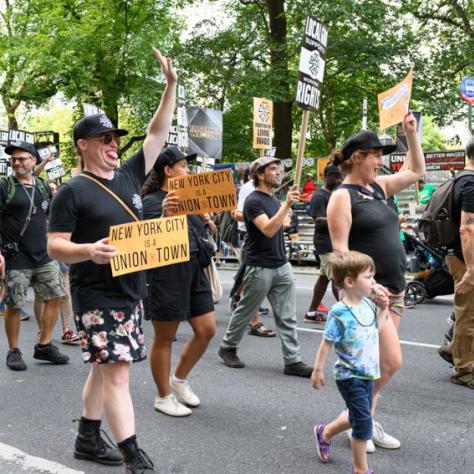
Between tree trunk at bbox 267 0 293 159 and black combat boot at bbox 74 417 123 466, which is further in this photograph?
tree trunk at bbox 267 0 293 159

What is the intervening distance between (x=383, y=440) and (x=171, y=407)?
4.72 ft

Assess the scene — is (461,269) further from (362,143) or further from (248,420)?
(248,420)

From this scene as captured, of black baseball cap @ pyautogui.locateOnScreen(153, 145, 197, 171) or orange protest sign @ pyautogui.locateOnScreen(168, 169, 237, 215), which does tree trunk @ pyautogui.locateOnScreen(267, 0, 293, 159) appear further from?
orange protest sign @ pyautogui.locateOnScreen(168, 169, 237, 215)

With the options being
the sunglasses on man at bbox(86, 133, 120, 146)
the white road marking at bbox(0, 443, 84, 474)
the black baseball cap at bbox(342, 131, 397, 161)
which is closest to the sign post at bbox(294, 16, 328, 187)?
the black baseball cap at bbox(342, 131, 397, 161)

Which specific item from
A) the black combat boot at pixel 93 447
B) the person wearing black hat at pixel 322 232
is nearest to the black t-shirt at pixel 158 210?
the black combat boot at pixel 93 447

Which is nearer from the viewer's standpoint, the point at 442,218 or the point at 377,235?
the point at 377,235

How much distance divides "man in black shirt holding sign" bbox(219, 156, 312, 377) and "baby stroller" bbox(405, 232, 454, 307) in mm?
3661

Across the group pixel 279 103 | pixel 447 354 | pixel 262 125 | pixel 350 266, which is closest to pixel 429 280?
pixel 447 354

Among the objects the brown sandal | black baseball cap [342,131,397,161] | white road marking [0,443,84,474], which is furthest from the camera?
the brown sandal

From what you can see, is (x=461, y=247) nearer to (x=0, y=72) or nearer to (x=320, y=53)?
(x=320, y=53)

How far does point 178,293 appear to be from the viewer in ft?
15.1

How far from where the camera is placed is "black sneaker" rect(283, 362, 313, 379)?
570 centimetres

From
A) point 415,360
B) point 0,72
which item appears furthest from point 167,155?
point 0,72

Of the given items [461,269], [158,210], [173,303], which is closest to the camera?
[173,303]
